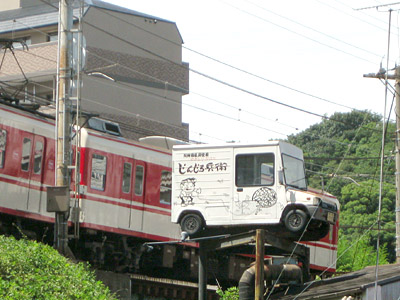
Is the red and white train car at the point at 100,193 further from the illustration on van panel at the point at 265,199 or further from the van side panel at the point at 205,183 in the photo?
the illustration on van panel at the point at 265,199

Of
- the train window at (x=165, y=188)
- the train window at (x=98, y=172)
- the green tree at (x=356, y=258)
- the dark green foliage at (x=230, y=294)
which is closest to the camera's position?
the dark green foliage at (x=230, y=294)

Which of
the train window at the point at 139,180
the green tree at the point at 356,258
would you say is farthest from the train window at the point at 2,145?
the green tree at the point at 356,258

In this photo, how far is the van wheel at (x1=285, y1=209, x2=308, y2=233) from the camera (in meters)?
19.8

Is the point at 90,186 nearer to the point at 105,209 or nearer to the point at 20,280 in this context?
the point at 105,209

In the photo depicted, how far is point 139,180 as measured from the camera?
23.2 meters

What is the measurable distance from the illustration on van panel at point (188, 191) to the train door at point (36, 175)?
11.4ft

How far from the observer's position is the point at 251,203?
2017 centimetres

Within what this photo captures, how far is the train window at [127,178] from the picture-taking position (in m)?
22.7

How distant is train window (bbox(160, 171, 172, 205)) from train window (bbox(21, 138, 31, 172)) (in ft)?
16.2

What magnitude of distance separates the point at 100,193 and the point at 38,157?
2.15 metres

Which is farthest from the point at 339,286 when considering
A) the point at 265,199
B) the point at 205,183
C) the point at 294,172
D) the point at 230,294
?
the point at 205,183

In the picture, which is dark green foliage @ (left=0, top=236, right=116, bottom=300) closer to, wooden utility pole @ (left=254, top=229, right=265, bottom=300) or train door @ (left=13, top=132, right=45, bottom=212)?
train door @ (left=13, top=132, right=45, bottom=212)

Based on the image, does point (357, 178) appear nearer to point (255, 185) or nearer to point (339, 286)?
point (255, 185)

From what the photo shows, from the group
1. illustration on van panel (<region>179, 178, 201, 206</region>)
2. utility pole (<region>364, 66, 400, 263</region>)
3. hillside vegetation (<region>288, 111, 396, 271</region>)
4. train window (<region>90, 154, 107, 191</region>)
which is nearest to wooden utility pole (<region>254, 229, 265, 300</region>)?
illustration on van panel (<region>179, 178, 201, 206</region>)
